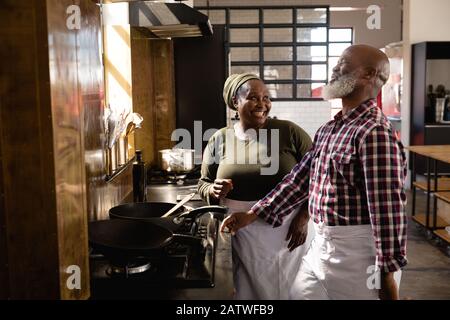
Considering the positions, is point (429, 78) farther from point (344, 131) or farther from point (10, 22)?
point (10, 22)

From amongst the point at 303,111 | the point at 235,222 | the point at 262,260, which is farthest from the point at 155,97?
the point at 303,111

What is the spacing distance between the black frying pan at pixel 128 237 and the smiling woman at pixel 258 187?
2.57 ft

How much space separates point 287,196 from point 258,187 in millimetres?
351

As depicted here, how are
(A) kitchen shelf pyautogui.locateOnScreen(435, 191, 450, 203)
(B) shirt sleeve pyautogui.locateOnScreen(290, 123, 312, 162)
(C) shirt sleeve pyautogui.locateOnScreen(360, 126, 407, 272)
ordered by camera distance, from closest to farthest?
(C) shirt sleeve pyautogui.locateOnScreen(360, 126, 407, 272)
(B) shirt sleeve pyautogui.locateOnScreen(290, 123, 312, 162)
(A) kitchen shelf pyautogui.locateOnScreen(435, 191, 450, 203)

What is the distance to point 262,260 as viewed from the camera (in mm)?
2533

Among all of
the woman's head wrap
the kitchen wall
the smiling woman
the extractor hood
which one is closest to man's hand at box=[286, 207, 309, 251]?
the smiling woman

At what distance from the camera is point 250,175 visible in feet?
8.32

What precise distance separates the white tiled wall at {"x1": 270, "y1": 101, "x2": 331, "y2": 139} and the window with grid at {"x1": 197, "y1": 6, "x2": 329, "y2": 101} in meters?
0.26

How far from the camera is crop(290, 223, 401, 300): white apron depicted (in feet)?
5.89

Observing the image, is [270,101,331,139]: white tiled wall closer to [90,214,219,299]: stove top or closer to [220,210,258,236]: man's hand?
[220,210,258,236]: man's hand

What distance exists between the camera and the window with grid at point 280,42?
7566 mm

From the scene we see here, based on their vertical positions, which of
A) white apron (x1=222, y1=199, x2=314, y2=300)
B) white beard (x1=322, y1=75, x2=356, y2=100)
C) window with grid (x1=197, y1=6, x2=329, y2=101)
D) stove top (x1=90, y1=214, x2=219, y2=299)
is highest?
window with grid (x1=197, y1=6, x2=329, y2=101)

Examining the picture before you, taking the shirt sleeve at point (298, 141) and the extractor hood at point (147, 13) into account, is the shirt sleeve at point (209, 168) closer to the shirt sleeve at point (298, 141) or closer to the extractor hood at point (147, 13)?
the shirt sleeve at point (298, 141)

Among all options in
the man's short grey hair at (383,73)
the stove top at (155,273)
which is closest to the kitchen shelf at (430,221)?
the man's short grey hair at (383,73)
